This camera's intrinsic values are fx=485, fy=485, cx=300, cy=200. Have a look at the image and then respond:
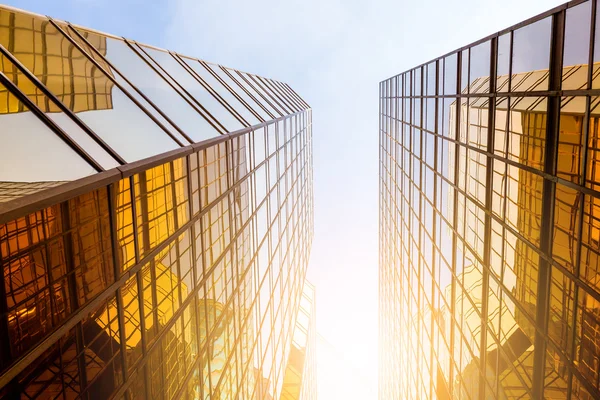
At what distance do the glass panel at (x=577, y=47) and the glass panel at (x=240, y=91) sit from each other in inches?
709

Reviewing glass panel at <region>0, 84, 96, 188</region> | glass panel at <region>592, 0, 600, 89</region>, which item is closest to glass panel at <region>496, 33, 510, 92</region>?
glass panel at <region>592, 0, 600, 89</region>

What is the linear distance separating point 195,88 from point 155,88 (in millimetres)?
4237

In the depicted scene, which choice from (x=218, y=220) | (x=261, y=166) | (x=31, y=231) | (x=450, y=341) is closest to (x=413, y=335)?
(x=450, y=341)

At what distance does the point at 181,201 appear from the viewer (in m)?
13.6

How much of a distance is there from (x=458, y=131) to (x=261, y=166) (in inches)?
406

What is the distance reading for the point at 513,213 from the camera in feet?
43.1

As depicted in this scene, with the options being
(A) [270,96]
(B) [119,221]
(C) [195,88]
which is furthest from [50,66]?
(A) [270,96]

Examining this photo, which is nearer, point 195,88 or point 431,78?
point 195,88

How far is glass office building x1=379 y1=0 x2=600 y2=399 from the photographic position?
9.38 m

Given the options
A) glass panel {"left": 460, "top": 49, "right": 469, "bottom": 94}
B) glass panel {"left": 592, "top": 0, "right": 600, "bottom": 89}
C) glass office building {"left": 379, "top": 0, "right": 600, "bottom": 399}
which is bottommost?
glass office building {"left": 379, "top": 0, "right": 600, "bottom": 399}

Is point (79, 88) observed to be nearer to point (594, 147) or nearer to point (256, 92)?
point (594, 147)

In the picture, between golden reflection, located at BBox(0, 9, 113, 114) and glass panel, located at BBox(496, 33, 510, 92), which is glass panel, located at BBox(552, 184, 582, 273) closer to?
glass panel, located at BBox(496, 33, 510, 92)

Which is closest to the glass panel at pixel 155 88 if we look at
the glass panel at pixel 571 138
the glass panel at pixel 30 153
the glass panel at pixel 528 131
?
the glass panel at pixel 30 153

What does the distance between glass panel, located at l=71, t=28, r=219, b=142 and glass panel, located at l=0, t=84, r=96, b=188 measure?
21.0ft
